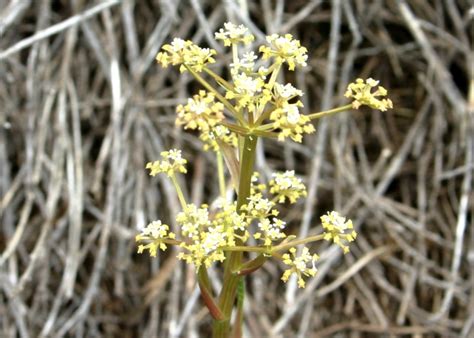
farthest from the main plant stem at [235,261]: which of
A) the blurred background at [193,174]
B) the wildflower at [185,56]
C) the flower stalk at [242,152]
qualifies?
the blurred background at [193,174]

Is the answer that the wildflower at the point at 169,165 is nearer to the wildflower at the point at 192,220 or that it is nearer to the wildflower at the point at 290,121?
the wildflower at the point at 192,220

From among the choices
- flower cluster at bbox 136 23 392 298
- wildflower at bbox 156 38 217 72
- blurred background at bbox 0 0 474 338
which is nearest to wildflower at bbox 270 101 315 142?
flower cluster at bbox 136 23 392 298

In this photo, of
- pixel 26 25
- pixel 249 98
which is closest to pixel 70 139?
pixel 26 25

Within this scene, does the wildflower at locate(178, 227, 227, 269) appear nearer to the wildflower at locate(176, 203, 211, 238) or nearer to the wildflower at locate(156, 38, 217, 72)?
the wildflower at locate(176, 203, 211, 238)

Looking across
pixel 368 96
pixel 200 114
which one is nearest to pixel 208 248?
pixel 200 114

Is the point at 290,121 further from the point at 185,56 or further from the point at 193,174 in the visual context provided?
the point at 193,174

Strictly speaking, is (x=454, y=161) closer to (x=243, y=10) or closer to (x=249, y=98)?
(x=243, y=10)
